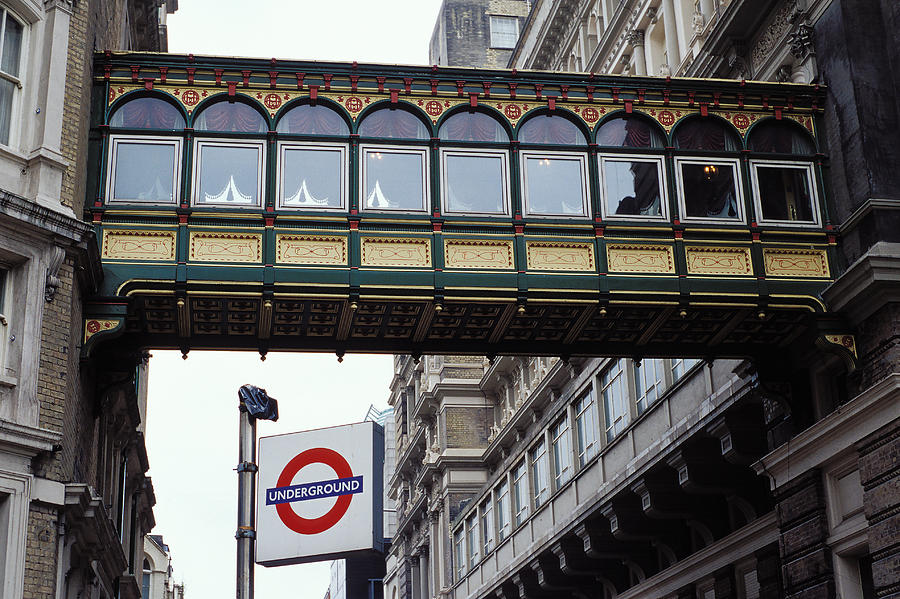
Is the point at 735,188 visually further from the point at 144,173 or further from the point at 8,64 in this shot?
the point at 8,64

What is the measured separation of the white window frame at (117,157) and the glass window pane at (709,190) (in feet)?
30.4

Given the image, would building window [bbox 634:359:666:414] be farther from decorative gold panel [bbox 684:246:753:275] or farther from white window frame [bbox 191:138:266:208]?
white window frame [bbox 191:138:266:208]

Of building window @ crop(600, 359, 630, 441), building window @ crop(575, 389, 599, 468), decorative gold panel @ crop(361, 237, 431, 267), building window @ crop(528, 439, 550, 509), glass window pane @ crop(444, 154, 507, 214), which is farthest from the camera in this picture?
building window @ crop(528, 439, 550, 509)

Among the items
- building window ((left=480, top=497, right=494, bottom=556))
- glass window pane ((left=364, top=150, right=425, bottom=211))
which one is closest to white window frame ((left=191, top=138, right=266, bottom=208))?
glass window pane ((left=364, top=150, right=425, bottom=211))

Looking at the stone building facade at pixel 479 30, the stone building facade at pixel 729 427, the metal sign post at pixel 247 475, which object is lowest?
the metal sign post at pixel 247 475

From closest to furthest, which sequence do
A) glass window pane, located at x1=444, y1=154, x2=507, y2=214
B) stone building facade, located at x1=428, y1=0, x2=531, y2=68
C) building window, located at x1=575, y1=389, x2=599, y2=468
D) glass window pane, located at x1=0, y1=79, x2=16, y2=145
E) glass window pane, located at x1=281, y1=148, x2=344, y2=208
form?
glass window pane, located at x1=0, y1=79, x2=16, y2=145 → glass window pane, located at x1=281, y1=148, x2=344, y2=208 → glass window pane, located at x1=444, y1=154, x2=507, y2=214 → building window, located at x1=575, y1=389, x2=599, y2=468 → stone building facade, located at x1=428, y1=0, x2=531, y2=68

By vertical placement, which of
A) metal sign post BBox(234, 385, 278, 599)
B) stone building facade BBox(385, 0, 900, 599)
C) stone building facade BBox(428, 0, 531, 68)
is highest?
stone building facade BBox(428, 0, 531, 68)

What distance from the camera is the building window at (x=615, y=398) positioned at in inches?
1288

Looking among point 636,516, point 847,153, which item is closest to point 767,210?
point 847,153

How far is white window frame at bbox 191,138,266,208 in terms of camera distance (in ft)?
70.5

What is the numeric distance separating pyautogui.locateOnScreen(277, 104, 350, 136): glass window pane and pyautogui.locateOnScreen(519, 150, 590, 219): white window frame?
10.8ft

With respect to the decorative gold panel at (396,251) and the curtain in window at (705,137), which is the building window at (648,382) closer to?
the curtain in window at (705,137)

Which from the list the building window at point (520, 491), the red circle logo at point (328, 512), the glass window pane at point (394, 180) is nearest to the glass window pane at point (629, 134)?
the glass window pane at point (394, 180)

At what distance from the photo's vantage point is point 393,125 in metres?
22.7
